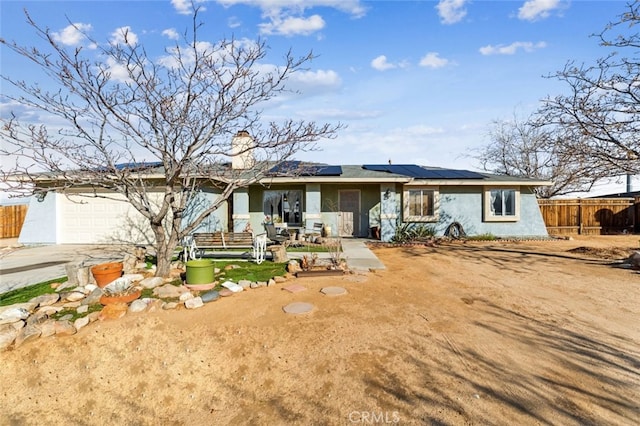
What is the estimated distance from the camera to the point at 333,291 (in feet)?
19.7

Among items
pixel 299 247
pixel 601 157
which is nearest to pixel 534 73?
pixel 601 157

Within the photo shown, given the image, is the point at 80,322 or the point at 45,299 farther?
the point at 45,299

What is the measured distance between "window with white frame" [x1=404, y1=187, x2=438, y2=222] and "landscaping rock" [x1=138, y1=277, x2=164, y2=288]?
10443 millimetres

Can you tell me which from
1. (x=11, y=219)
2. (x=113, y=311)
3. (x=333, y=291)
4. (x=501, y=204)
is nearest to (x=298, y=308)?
(x=333, y=291)

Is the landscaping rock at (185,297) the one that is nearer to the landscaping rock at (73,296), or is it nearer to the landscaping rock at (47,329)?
the landscaping rock at (47,329)

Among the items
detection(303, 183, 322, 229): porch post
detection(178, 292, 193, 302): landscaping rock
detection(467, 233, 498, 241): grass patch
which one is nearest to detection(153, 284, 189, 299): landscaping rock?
detection(178, 292, 193, 302): landscaping rock

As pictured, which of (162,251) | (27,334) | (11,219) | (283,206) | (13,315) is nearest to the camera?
(27,334)

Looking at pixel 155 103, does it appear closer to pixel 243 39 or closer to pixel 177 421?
pixel 243 39

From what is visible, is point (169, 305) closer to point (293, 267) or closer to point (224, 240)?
point (293, 267)

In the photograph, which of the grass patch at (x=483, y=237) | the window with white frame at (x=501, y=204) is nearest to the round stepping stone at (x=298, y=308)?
the grass patch at (x=483, y=237)

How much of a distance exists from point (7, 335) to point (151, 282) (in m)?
2.30

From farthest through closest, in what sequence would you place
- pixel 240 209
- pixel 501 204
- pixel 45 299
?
pixel 501 204, pixel 240 209, pixel 45 299

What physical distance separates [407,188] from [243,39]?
9.27 m

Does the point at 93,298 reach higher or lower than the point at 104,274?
lower
